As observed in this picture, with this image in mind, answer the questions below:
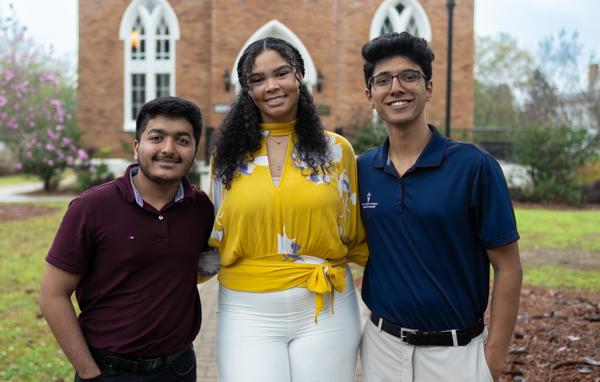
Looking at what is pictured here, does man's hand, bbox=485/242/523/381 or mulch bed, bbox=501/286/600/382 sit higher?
man's hand, bbox=485/242/523/381

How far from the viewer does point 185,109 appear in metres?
2.69

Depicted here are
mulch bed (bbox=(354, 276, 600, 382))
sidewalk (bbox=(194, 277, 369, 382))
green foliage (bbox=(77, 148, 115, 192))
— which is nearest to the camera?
mulch bed (bbox=(354, 276, 600, 382))

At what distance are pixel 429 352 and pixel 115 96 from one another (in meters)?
19.3

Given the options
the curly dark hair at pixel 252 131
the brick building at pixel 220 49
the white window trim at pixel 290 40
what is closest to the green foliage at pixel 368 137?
the brick building at pixel 220 49

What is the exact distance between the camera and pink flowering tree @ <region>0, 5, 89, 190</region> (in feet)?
47.8

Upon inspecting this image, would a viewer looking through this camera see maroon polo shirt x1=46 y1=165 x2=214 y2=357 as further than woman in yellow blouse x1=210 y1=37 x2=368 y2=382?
No

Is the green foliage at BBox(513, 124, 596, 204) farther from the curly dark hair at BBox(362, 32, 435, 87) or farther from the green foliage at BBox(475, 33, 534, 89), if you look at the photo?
the green foliage at BBox(475, 33, 534, 89)

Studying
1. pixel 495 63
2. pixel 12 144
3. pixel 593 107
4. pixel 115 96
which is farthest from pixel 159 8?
pixel 495 63

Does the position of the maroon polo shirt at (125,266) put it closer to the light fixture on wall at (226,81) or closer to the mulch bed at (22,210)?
the mulch bed at (22,210)

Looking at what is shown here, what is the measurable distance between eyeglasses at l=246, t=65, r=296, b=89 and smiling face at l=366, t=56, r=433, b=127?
43 centimetres

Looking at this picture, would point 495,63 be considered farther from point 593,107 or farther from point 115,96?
point 115,96

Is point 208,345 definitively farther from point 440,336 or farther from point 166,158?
point 440,336

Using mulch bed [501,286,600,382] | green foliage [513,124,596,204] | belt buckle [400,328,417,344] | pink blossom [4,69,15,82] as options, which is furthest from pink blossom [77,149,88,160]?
belt buckle [400,328,417,344]

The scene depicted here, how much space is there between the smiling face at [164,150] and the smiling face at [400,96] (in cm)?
89
